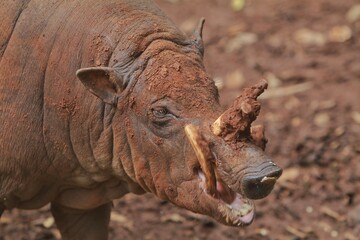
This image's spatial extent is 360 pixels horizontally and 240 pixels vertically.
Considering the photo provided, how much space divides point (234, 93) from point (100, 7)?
348 centimetres

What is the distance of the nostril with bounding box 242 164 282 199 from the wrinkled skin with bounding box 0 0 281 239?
202 millimetres

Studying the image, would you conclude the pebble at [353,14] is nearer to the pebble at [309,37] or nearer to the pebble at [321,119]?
the pebble at [309,37]

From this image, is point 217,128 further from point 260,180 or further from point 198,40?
point 198,40

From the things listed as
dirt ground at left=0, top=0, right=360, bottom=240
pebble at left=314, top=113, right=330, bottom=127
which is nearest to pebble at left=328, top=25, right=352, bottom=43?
dirt ground at left=0, top=0, right=360, bottom=240

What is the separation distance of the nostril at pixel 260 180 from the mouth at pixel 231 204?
0.14 meters

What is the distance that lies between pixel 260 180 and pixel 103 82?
39.6 inches

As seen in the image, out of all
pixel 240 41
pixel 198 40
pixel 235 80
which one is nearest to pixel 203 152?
pixel 198 40

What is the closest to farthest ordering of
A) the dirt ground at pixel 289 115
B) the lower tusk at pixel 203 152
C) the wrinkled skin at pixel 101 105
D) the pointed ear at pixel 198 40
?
the lower tusk at pixel 203 152
the wrinkled skin at pixel 101 105
the pointed ear at pixel 198 40
the dirt ground at pixel 289 115

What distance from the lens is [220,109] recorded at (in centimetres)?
486

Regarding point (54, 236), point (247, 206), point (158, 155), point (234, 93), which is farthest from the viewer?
point (234, 93)

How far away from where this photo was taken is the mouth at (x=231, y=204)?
4.57 metres

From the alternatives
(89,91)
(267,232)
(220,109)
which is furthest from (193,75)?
(267,232)

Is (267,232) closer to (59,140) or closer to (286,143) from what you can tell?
(286,143)

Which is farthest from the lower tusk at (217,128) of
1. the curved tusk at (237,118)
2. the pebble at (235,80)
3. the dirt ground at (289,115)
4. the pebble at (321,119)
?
the pebble at (235,80)
